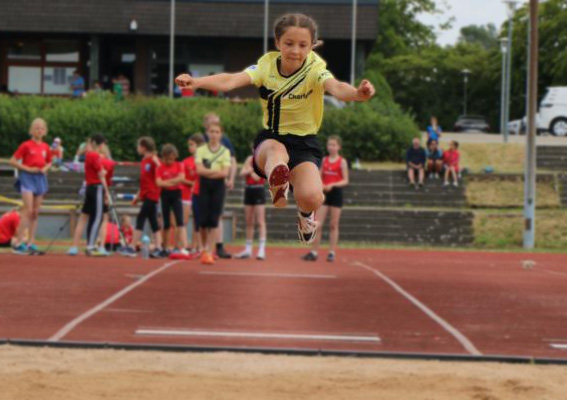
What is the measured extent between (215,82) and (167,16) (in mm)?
33804

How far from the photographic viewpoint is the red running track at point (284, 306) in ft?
40.1

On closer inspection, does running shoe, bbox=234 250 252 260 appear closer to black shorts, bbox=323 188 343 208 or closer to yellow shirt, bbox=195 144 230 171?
black shorts, bbox=323 188 343 208

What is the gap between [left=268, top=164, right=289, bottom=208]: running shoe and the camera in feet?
23.7

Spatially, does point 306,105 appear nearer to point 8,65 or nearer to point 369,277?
point 369,277

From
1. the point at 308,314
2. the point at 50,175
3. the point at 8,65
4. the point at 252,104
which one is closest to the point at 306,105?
the point at 308,314

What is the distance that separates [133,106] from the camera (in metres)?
34.8

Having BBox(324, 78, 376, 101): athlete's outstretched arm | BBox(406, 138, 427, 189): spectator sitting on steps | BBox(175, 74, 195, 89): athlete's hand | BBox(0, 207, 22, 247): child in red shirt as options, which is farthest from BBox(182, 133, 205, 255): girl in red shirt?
BBox(406, 138, 427, 189): spectator sitting on steps

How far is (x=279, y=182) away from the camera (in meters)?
7.27

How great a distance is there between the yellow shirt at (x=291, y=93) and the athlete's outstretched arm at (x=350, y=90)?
0.39 feet

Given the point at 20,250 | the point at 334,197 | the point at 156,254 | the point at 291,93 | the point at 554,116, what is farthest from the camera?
the point at 554,116

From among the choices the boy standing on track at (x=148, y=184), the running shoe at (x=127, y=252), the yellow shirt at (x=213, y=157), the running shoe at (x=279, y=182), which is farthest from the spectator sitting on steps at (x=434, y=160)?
the running shoe at (x=279, y=182)

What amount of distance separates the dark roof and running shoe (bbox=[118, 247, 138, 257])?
70.6 ft

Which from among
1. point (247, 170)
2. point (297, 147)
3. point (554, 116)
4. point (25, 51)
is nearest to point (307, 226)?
point (297, 147)

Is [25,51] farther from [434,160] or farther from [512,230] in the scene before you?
[512,230]
